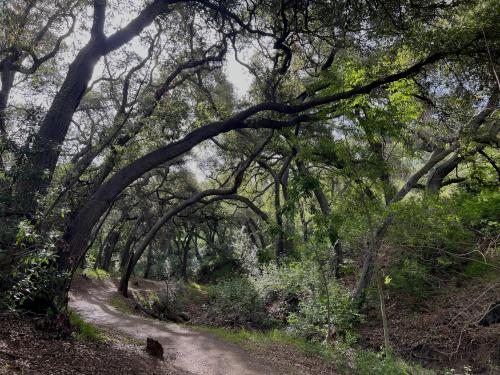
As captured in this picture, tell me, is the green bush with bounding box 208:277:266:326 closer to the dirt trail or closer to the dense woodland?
the dense woodland

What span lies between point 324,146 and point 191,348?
551cm

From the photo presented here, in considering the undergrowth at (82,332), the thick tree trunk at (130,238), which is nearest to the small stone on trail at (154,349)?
the undergrowth at (82,332)

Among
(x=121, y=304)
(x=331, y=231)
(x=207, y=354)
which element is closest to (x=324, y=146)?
(x=331, y=231)

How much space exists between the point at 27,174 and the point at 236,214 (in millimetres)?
23302

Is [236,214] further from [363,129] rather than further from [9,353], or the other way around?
[9,353]

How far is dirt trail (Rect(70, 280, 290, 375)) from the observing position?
6.71 m

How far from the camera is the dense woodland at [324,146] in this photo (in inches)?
239

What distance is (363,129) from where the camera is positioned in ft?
26.3

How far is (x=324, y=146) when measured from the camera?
31.5 feet

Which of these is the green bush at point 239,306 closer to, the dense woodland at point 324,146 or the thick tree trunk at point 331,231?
the dense woodland at point 324,146

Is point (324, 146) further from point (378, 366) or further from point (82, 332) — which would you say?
point (82, 332)

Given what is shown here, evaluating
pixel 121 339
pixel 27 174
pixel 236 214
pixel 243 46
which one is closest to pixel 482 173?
pixel 243 46

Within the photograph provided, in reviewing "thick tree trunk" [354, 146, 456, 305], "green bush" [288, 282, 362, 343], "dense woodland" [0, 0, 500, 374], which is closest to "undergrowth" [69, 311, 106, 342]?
"dense woodland" [0, 0, 500, 374]

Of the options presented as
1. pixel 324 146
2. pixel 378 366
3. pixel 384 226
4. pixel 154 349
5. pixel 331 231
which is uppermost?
pixel 324 146
